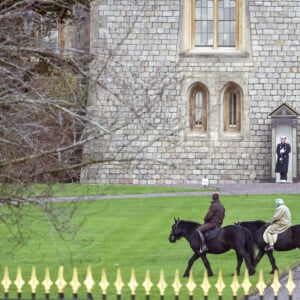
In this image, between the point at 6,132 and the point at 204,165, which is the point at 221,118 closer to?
the point at 204,165

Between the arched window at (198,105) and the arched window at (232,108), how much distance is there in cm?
66

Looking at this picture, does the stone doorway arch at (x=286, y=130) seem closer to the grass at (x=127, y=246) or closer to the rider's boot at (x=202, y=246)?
the grass at (x=127, y=246)

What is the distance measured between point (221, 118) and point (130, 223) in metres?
15.6

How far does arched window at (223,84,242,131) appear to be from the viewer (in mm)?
46000

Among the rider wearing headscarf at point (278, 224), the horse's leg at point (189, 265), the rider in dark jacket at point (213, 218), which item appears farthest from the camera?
the rider wearing headscarf at point (278, 224)

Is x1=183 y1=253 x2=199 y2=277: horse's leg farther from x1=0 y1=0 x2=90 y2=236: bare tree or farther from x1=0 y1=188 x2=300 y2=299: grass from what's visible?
x1=0 y1=0 x2=90 y2=236: bare tree

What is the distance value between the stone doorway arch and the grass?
799cm

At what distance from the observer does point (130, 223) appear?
31078 mm

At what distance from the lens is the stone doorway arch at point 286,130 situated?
4481 cm

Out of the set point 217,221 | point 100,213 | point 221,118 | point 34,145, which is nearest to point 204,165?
point 221,118

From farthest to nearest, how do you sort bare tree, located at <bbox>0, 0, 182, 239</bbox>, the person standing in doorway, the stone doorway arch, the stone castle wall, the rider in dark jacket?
the stone castle wall
the stone doorway arch
the person standing in doorway
the rider in dark jacket
bare tree, located at <bbox>0, 0, 182, 239</bbox>

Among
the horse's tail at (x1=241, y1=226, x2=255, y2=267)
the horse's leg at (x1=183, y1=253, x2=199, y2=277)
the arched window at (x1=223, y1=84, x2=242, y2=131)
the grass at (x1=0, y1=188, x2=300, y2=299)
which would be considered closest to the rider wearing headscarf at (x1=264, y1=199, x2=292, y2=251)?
the horse's tail at (x1=241, y1=226, x2=255, y2=267)

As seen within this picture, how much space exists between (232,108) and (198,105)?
1.08 meters

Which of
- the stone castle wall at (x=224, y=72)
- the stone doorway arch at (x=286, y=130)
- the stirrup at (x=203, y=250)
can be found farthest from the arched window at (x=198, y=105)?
the stirrup at (x=203, y=250)
